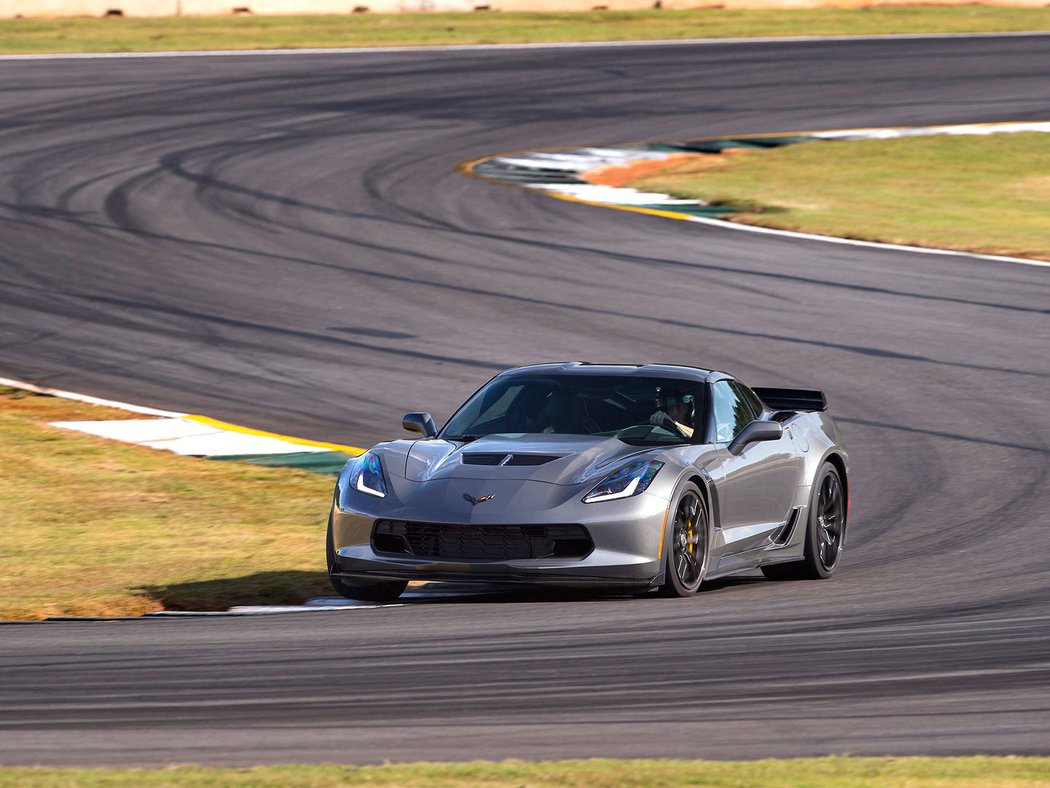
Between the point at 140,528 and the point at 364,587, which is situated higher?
the point at 364,587

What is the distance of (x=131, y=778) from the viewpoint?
546 centimetres

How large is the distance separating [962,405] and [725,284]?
5.22 metres

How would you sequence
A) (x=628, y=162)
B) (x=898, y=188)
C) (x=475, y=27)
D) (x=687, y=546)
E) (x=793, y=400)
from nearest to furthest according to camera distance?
1. (x=687, y=546)
2. (x=793, y=400)
3. (x=898, y=188)
4. (x=628, y=162)
5. (x=475, y=27)

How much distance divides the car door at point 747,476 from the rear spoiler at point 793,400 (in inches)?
26.3

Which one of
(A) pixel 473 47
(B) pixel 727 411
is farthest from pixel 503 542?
(A) pixel 473 47

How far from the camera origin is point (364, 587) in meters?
9.63

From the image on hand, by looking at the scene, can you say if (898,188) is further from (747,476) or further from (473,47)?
(747,476)

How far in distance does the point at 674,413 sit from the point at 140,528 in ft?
11.6

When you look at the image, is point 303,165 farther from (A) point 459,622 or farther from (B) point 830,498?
(A) point 459,622

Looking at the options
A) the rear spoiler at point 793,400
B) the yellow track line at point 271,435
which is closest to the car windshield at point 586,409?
the rear spoiler at point 793,400

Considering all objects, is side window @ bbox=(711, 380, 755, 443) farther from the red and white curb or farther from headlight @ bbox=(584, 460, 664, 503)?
the red and white curb

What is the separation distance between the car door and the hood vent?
1.10m

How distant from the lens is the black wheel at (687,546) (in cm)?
935

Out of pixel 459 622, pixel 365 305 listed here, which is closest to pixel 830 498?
pixel 459 622
